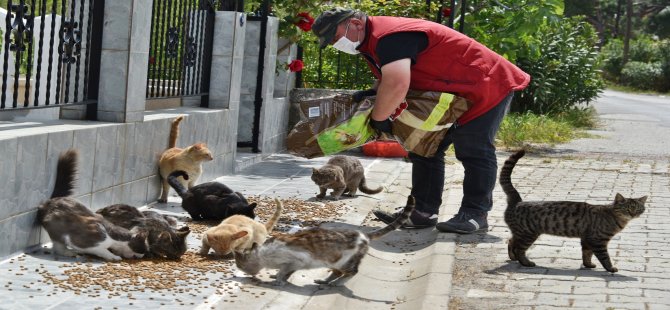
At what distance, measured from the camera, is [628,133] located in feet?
72.4

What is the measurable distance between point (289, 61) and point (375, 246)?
6.44m

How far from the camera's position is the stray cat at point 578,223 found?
7562 mm

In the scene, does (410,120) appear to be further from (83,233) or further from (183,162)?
(83,233)

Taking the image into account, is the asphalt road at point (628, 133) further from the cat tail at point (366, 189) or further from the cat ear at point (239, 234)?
the cat ear at point (239, 234)

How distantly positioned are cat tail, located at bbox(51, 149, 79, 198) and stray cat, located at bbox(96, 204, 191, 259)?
352mm

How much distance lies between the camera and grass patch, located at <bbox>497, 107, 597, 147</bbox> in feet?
59.3

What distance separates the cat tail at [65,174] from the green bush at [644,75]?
43454mm

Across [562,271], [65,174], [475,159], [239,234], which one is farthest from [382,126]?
[65,174]

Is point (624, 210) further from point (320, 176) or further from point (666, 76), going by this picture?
point (666, 76)

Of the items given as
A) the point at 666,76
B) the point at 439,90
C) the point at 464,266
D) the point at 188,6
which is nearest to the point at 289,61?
the point at 188,6

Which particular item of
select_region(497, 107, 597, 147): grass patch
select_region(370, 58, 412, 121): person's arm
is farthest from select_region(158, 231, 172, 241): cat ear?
select_region(497, 107, 597, 147): grass patch

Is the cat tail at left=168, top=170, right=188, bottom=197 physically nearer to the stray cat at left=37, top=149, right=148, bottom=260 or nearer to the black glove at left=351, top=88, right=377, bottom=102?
the black glove at left=351, top=88, right=377, bottom=102

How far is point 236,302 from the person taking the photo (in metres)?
6.29

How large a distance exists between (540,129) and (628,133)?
345 centimetres
